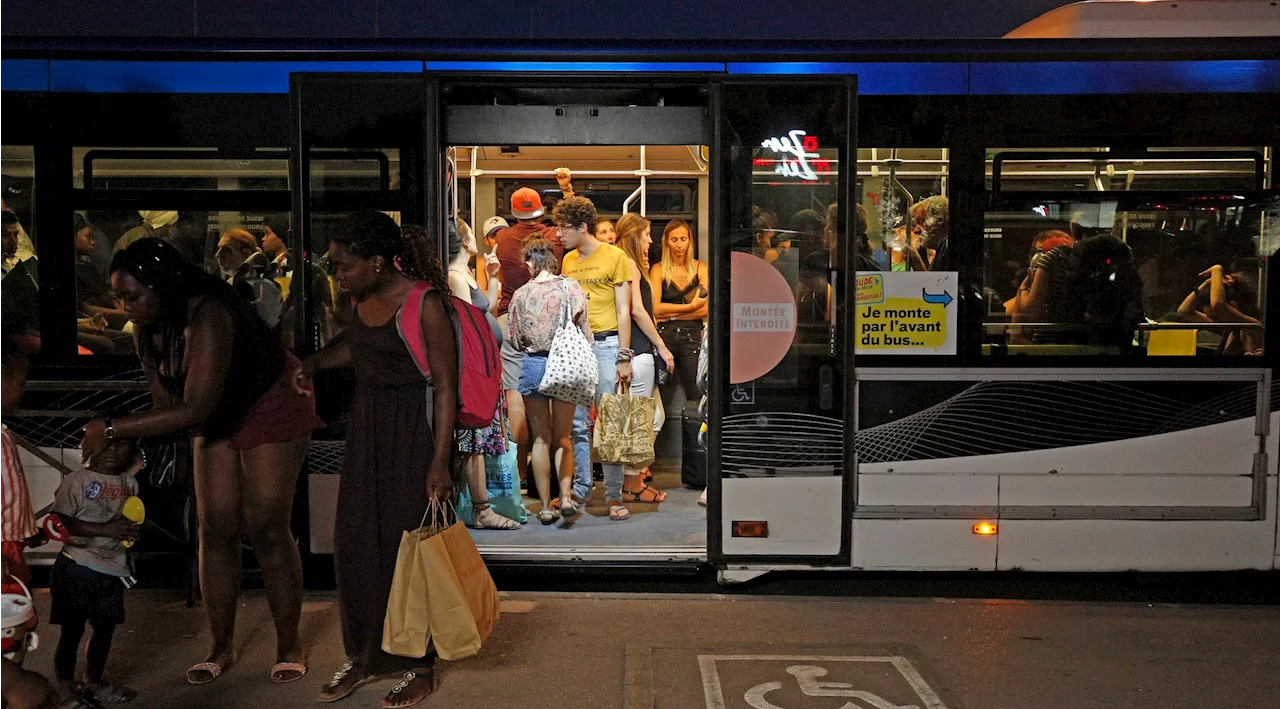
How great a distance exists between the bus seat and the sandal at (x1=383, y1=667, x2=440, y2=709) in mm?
3651

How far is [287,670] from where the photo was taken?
176 inches

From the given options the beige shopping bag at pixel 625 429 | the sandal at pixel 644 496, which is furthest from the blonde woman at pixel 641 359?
the beige shopping bag at pixel 625 429

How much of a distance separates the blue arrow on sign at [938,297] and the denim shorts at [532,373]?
235cm

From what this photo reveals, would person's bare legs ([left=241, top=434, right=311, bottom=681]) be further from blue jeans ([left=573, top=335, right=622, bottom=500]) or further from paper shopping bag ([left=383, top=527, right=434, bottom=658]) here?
blue jeans ([left=573, top=335, right=622, bottom=500])

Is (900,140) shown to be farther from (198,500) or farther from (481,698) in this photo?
(198,500)

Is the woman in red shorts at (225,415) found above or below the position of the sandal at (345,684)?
above

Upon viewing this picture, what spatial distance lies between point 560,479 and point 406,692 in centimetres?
263

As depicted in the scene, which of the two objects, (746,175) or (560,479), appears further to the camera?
(560,479)

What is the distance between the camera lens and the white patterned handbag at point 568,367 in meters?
6.57

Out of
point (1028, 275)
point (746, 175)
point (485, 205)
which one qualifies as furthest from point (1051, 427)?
point (485, 205)

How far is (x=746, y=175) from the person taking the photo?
5.43 m

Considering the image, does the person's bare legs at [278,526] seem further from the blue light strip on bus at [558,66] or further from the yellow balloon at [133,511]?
the blue light strip on bus at [558,66]

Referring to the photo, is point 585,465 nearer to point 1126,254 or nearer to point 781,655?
point 781,655

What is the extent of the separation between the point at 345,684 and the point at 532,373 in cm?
275
